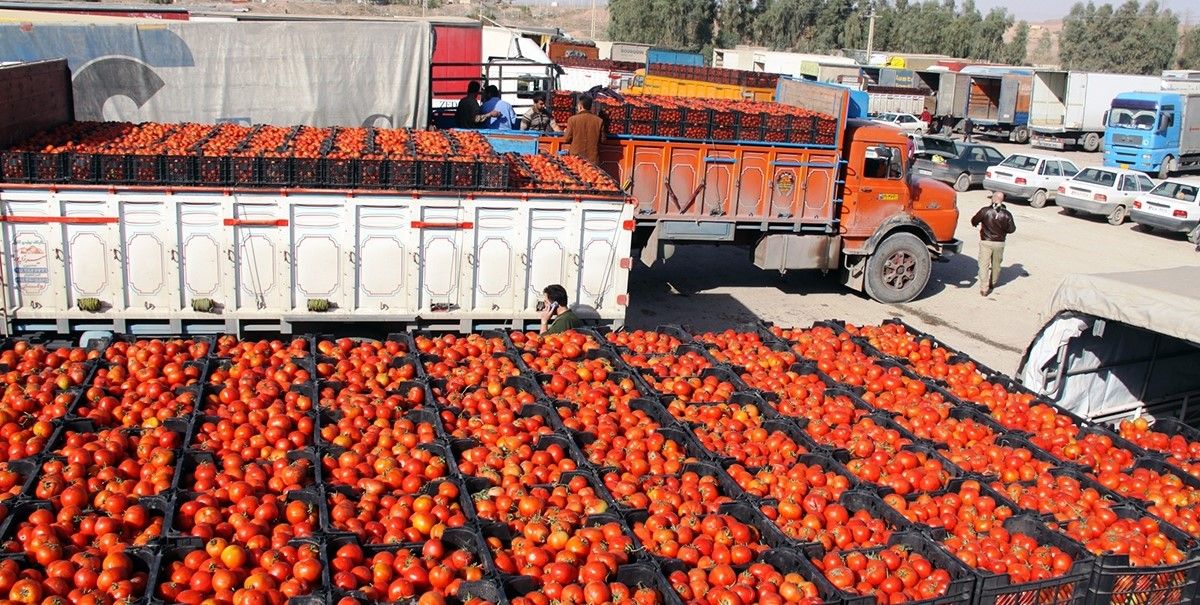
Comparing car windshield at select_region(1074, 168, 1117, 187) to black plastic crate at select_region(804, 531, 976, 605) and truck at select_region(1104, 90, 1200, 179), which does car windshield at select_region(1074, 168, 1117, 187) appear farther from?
black plastic crate at select_region(804, 531, 976, 605)

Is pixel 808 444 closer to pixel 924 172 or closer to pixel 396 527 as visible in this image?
pixel 396 527

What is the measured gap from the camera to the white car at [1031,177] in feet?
88.8

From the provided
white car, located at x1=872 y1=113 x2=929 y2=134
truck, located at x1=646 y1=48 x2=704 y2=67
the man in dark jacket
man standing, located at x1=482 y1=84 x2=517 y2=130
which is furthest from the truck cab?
man standing, located at x1=482 y1=84 x2=517 y2=130

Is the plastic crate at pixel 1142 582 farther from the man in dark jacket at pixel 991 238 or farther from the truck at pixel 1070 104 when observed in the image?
the truck at pixel 1070 104

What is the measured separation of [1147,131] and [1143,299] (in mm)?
30033

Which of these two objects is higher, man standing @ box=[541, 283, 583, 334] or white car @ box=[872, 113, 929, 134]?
white car @ box=[872, 113, 929, 134]

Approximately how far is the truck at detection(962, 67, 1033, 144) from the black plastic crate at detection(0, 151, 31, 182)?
40929 millimetres

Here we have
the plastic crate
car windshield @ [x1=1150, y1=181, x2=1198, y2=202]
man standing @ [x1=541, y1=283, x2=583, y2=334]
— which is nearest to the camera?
the plastic crate

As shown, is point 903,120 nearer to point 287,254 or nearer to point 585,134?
point 585,134

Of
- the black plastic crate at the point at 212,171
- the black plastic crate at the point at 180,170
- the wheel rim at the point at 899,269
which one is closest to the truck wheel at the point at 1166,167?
the wheel rim at the point at 899,269

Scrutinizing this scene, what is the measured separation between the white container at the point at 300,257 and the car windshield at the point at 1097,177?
63.7 ft

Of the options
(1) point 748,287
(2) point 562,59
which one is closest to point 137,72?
(1) point 748,287

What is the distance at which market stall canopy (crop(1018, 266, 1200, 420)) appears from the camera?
8.52m

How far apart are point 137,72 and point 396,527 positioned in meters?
15.5
